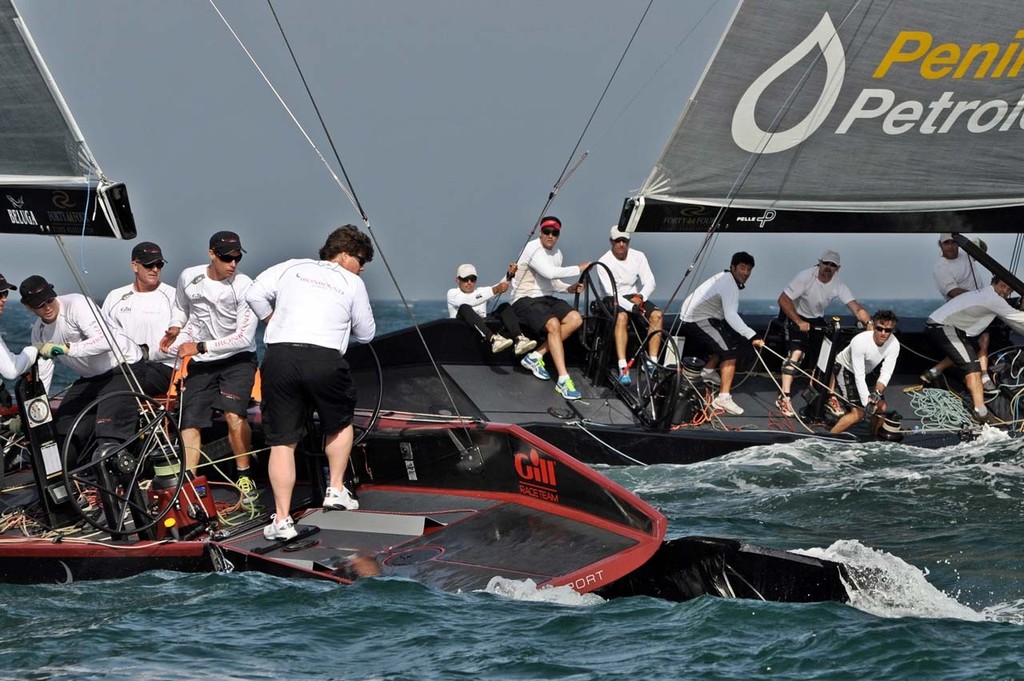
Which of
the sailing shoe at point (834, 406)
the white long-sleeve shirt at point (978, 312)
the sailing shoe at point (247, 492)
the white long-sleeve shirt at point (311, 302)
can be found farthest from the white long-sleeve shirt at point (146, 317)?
the white long-sleeve shirt at point (978, 312)

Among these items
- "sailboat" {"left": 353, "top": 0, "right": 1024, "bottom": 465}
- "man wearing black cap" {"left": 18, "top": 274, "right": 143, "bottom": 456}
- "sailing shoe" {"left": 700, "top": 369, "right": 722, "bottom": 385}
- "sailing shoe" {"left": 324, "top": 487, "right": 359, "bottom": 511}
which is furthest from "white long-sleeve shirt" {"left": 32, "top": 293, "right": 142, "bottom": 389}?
"sailing shoe" {"left": 700, "top": 369, "right": 722, "bottom": 385}

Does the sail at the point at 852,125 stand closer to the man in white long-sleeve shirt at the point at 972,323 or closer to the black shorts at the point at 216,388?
the man in white long-sleeve shirt at the point at 972,323

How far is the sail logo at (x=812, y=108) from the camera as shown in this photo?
10.7 m

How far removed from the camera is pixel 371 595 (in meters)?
6.46

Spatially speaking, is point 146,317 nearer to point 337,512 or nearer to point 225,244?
point 225,244

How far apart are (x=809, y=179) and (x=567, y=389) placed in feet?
8.48

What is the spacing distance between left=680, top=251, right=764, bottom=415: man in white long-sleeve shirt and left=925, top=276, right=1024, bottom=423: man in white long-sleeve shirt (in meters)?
1.50

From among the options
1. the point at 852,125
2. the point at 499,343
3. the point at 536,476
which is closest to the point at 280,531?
the point at 536,476

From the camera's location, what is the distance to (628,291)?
39.0 ft

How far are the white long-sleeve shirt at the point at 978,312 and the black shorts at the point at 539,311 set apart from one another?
307 cm

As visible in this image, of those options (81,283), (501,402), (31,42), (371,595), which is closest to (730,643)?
(371,595)

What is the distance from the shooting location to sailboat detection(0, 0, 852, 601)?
644 cm

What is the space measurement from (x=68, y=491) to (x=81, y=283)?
1192mm

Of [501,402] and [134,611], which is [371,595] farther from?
[501,402]
